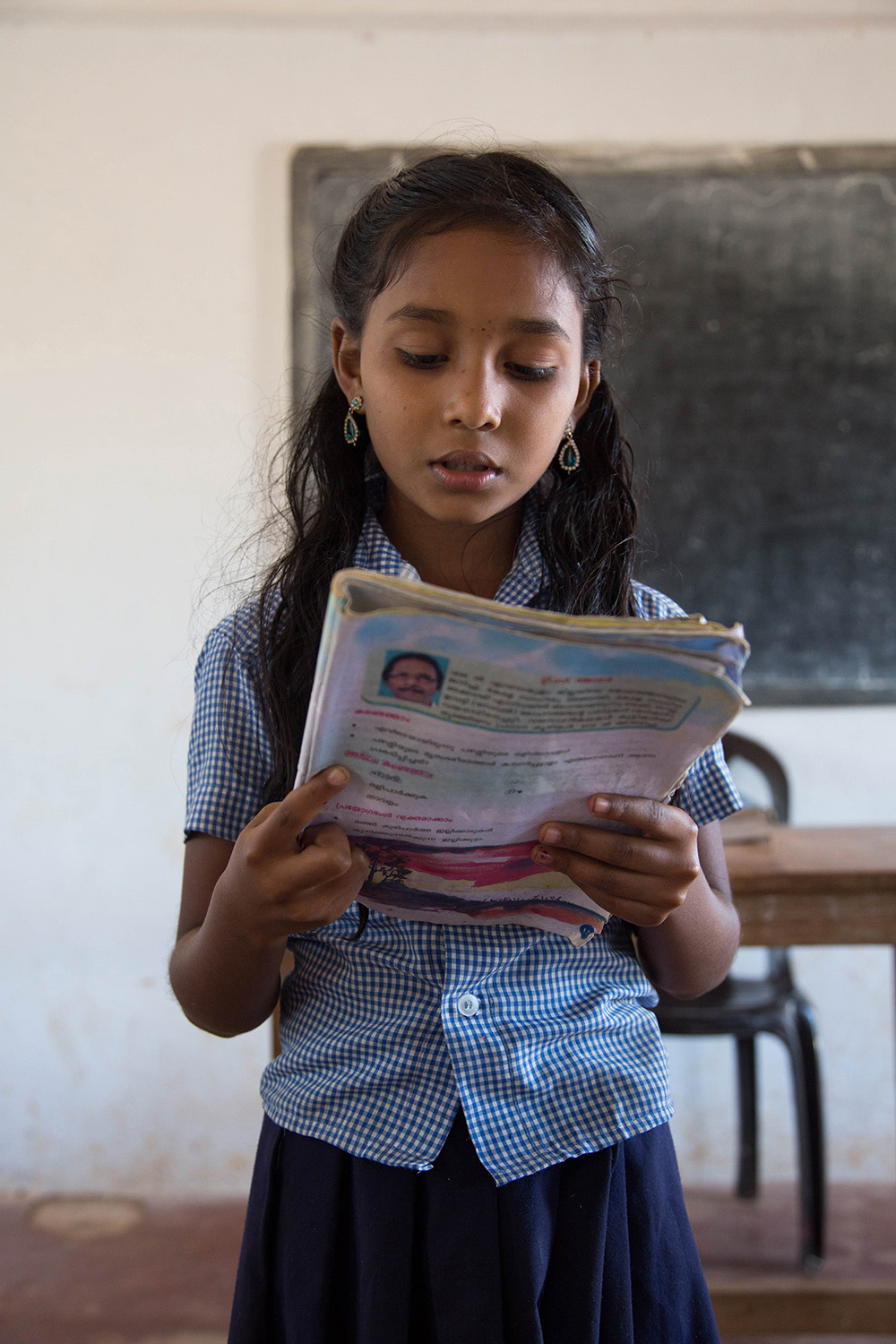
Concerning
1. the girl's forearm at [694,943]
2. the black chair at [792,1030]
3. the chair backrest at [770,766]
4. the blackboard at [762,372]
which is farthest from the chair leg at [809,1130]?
the girl's forearm at [694,943]

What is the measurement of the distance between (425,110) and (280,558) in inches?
75.6

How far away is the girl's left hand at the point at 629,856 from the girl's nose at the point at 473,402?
0.29 metres

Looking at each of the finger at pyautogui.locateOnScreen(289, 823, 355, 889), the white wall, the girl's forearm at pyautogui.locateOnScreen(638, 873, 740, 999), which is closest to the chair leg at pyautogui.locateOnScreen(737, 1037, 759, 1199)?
the white wall

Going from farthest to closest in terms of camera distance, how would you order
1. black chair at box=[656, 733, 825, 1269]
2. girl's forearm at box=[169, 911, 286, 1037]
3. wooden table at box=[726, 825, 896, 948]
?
black chair at box=[656, 733, 825, 1269], wooden table at box=[726, 825, 896, 948], girl's forearm at box=[169, 911, 286, 1037]

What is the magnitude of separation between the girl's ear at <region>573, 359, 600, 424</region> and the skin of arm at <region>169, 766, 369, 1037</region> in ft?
1.54

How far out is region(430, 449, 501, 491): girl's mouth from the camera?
31.1 inches

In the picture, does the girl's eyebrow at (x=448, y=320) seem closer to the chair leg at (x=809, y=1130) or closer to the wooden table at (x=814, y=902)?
the wooden table at (x=814, y=902)

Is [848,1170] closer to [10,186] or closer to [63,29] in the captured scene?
[10,186]

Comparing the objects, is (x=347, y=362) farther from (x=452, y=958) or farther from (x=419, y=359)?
(x=452, y=958)

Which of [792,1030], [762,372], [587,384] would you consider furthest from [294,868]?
[762,372]

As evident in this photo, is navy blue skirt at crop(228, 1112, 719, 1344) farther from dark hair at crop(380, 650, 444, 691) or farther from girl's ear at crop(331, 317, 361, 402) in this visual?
girl's ear at crop(331, 317, 361, 402)

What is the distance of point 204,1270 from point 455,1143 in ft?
5.35

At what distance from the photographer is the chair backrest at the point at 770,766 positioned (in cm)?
232

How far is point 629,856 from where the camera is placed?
2.20 ft
